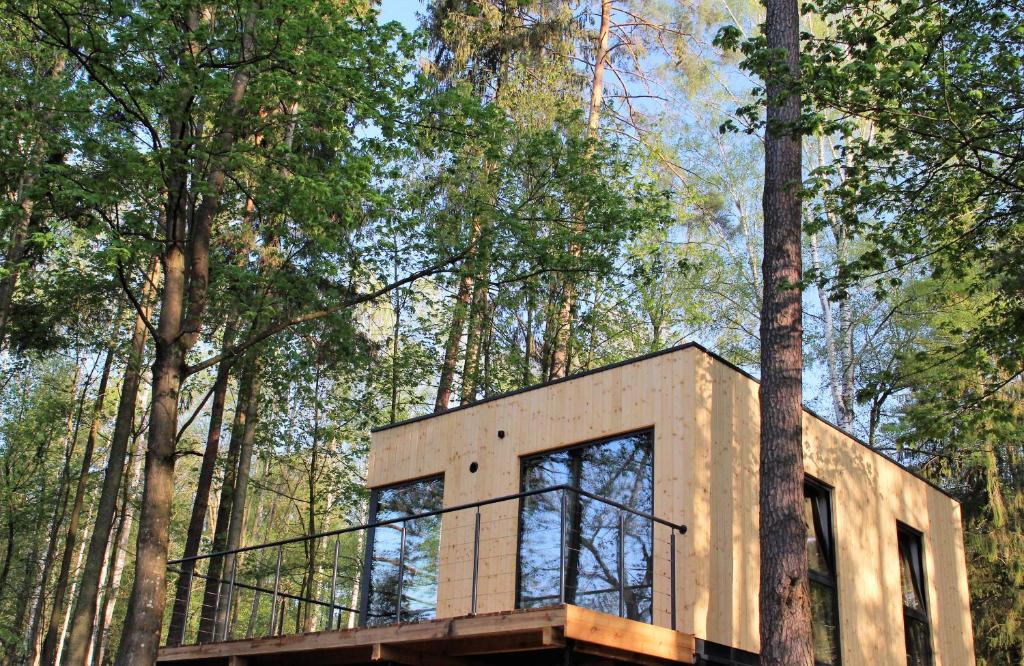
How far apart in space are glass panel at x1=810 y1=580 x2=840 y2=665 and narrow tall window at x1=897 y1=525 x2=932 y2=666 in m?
1.70

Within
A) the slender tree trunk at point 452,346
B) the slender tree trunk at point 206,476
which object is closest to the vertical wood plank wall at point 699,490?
the slender tree trunk at point 206,476

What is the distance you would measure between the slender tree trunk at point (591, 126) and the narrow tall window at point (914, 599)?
5852 mm

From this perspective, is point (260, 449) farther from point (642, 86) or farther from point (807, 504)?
point (807, 504)

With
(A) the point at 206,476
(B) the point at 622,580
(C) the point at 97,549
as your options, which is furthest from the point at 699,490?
(A) the point at 206,476

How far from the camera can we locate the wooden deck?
240 inches

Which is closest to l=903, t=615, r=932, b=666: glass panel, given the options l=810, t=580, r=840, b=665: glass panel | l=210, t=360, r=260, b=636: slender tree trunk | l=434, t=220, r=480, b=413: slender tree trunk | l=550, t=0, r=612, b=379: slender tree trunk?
l=810, t=580, r=840, b=665: glass panel

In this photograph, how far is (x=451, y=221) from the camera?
11.3 metres

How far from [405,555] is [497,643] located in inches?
121

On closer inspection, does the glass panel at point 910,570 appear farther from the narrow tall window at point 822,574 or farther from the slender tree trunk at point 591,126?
the slender tree trunk at point 591,126

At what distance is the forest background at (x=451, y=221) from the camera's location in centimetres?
887

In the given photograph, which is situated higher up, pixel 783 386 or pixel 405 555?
pixel 783 386

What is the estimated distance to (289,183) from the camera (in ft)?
31.2

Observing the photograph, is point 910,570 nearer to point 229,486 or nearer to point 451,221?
point 451,221

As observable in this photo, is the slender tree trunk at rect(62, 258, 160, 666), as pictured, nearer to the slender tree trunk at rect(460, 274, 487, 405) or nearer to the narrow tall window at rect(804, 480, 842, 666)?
the slender tree trunk at rect(460, 274, 487, 405)
